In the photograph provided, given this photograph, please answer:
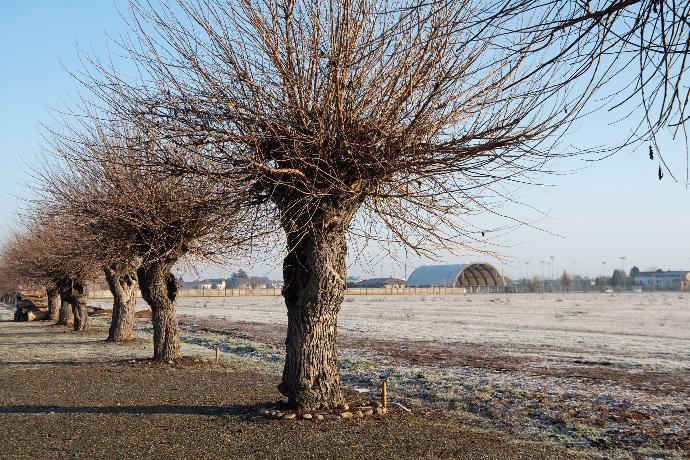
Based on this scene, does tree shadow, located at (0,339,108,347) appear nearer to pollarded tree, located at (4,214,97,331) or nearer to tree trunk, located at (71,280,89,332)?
pollarded tree, located at (4,214,97,331)

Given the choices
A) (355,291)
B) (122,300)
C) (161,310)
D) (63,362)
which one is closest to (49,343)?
(122,300)

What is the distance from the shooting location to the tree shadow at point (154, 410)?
11.6 metres

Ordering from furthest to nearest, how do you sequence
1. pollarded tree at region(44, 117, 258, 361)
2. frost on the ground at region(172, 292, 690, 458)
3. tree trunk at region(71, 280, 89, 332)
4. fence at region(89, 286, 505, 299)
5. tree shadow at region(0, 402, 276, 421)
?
fence at region(89, 286, 505, 299) → tree trunk at region(71, 280, 89, 332) → pollarded tree at region(44, 117, 258, 361) → tree shadow at region(0, 402, 276, 421) → frost on the ground at region(172, 292, 690, 458)

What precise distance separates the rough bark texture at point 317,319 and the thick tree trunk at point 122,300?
57.9 feet

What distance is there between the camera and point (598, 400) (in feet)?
44.9

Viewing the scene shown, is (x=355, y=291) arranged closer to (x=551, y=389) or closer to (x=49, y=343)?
(x=49, y=343)

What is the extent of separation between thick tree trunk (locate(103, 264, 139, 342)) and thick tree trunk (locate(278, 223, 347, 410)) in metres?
17.6

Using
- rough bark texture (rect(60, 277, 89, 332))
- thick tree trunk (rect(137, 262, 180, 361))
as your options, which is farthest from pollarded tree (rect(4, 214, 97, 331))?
thick tree trunk (rect(137, 262, 180, 361))

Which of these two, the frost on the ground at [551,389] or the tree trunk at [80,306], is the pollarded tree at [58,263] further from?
the frost on the ground at [551,389]

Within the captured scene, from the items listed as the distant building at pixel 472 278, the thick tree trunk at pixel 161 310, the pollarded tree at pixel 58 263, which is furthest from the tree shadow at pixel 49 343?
the distant building at pixel 472 278

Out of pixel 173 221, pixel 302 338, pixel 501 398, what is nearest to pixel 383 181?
pixel 302 338

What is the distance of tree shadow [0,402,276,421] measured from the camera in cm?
1162

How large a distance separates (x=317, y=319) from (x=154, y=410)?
3.30m

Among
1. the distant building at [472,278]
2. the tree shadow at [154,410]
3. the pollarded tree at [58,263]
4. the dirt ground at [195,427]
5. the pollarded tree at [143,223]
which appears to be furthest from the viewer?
the distant building at [472,278]
